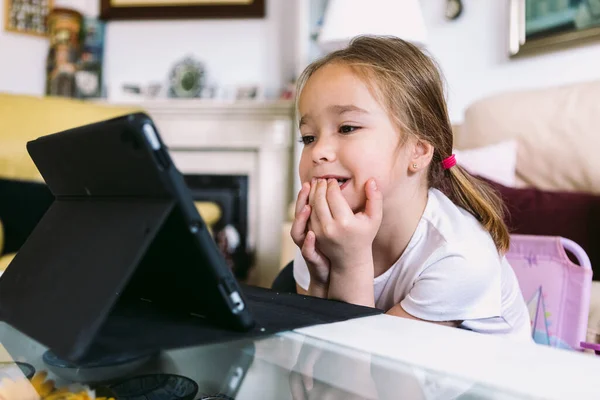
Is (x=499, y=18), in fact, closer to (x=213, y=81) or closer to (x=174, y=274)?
(x=213, y=81)

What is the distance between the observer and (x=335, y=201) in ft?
2.72

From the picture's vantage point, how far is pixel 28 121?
2389mm

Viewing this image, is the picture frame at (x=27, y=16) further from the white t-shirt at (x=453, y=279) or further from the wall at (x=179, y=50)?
the white t-shirt at (x=453, y=279)

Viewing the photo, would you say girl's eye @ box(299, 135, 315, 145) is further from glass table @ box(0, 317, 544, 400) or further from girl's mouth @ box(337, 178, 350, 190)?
glass table @ box(0, 317, 544, 400)

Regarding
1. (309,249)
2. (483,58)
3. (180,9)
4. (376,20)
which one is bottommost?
(309,249)

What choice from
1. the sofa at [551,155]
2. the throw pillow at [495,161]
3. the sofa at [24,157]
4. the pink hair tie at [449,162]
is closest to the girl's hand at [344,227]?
the pink hair tie at [449,162]

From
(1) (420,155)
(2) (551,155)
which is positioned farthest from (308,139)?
(2) (551,155)

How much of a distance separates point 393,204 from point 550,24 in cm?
165

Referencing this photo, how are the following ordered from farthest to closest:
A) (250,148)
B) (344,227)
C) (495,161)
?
(250,148) → (495,161) → (344,227)

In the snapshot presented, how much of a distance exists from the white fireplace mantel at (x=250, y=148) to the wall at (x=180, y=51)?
0.25 meters

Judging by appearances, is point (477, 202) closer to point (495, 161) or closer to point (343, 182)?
point (343, 182)

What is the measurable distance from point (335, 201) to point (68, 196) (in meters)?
0.38

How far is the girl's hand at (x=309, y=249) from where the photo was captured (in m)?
0.84

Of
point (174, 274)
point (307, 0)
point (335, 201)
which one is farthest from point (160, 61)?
point (174, 274)
